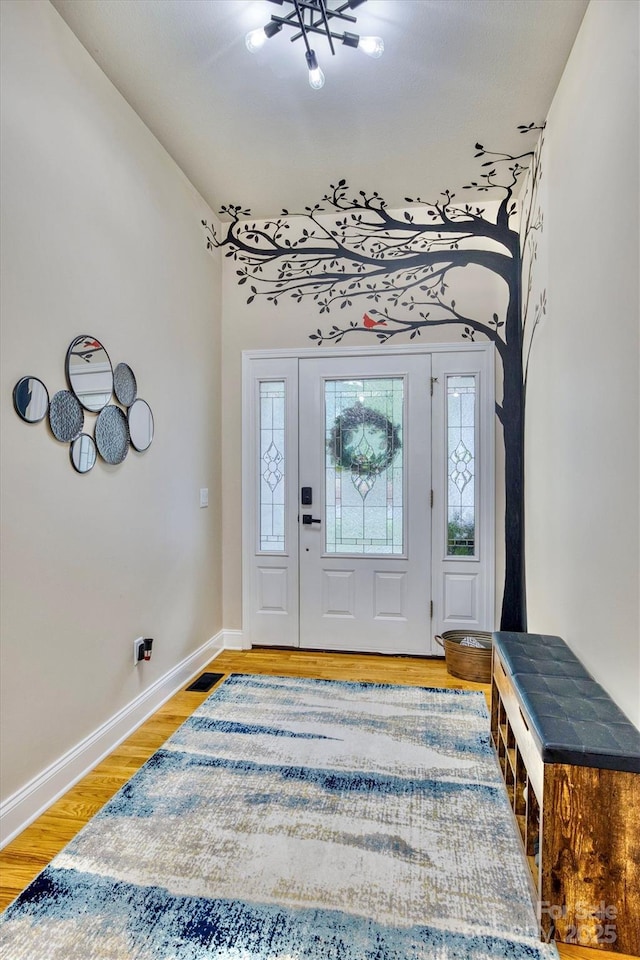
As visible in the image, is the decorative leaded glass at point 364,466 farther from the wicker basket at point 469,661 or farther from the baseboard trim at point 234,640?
the baseboard trim at point 234,640

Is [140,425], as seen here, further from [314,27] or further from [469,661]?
[469,661]

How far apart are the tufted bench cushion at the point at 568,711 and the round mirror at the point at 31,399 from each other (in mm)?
1914

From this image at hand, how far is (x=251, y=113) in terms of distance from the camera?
251 centimetres

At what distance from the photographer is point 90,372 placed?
2182mm

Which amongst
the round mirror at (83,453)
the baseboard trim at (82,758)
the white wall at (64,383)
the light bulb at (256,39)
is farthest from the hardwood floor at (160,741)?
the light bulb at (256,39)

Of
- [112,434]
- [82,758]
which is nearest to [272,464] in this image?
[112,434]

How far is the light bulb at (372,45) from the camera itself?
1.97 meters

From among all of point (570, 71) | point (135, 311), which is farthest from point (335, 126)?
point (135, 311)

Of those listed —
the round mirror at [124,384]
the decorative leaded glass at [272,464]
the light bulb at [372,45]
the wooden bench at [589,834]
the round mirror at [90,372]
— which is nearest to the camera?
the wooden bench at [589,834]

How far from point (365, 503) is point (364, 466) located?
0.83 ft

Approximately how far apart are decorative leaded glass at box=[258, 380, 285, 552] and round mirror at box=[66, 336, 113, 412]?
142cm

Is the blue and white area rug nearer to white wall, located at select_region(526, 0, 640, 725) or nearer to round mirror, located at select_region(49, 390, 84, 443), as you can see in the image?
white wall, located at select_region(526, 0, 640, 725)

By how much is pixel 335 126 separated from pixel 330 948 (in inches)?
129

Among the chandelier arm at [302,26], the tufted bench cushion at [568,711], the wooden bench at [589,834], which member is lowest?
the wooden bench at [589,834]
